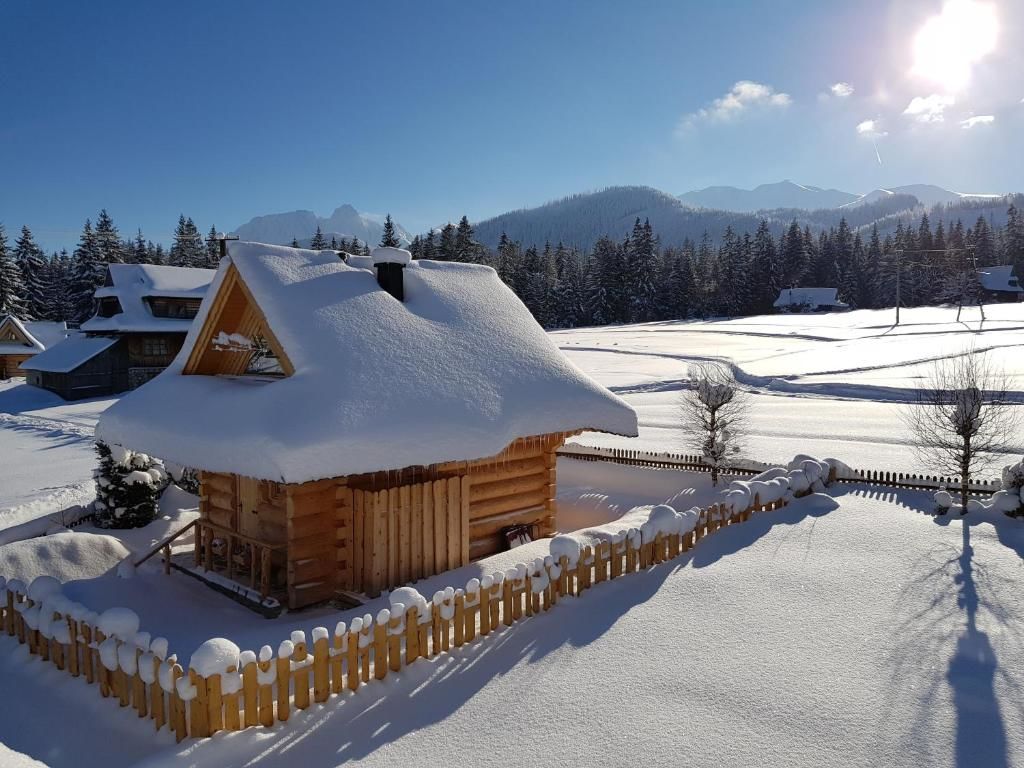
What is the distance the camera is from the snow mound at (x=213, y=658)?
6.11m

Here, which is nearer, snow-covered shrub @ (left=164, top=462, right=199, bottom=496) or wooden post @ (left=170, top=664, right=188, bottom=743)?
wooden post @ (left=170, top=664, right=188, bottom=743)

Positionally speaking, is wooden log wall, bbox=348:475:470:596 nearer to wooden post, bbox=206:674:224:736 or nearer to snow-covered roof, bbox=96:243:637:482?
snow-covered roof, bbox=96:243:637:482

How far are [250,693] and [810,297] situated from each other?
9128cm

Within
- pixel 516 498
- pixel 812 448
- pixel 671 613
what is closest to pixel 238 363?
pixel 516 498

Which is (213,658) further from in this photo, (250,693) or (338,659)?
(338,659)

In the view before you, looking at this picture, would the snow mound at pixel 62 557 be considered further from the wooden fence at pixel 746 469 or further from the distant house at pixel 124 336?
the distant house at pixel 124 336

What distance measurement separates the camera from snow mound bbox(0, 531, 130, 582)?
11453 mm

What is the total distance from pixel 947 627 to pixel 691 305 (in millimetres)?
81876

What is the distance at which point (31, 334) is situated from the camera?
182 ft

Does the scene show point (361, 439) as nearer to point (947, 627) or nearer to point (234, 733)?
point (234, 733)

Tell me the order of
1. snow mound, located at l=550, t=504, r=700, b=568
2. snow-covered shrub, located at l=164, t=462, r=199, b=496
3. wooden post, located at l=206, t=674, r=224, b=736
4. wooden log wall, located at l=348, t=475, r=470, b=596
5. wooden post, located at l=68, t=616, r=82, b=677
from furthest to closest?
snow-covered shrub, located at l=164, t=462, r=199, b=496, wooden log wall, located at l=348, t=475, r=470, b=596, snow mound, located at l=550, t=504, r=700, b=568, wooden post, located at l=68, t=616, r=82, b=677, wooden post, located at l=206, t=674, r=224, b=736

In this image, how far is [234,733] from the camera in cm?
626

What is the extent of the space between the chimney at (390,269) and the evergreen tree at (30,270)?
7232 cm

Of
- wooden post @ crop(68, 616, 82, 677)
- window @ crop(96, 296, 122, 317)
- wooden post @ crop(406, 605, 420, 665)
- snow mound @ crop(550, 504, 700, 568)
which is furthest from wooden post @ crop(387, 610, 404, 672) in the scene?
window @ crop(96, 296, 122, 317)
